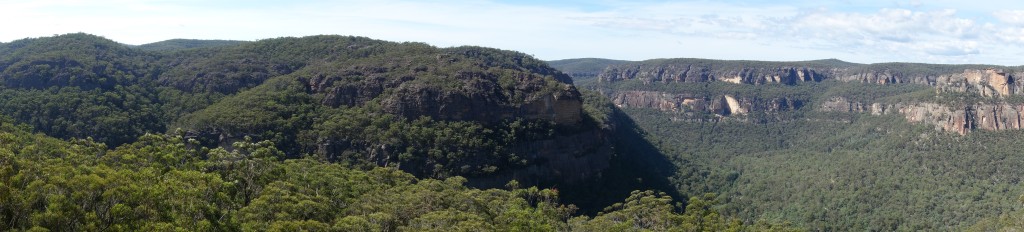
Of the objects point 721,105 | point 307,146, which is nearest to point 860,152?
point 721,105

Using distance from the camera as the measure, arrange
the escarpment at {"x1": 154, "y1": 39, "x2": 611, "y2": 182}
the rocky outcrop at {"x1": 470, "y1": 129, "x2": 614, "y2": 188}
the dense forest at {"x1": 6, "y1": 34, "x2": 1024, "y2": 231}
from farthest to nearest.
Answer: the rocky outcrop at {"x1": 470, "y1": 129, "x2": 614, "y2": 188}, the escarpment at {"x1": 154, "y1": 39, "x2": 611, "y2": 182}, the dense forest at {"x1": 6, "y1": 34, "x2": 1024, "y2": 231}

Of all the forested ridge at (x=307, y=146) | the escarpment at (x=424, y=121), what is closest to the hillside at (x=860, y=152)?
the forested ridge at (x=307, y=146)

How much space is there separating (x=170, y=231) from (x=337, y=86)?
2217 inches

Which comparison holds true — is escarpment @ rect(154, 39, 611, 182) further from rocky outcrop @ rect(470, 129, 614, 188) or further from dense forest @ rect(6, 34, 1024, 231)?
dense forest @ rect(6, 34, 1024, 231)

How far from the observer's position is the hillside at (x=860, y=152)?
3999 inches

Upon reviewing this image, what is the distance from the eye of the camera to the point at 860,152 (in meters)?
142

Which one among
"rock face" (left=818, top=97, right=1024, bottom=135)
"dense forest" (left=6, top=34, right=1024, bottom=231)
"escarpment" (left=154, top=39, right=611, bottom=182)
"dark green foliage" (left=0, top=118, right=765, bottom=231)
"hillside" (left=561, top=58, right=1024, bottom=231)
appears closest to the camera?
"dark green foliage" (left=0, top=118, right=765, bottom=231)

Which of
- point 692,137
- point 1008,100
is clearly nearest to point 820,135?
point 692,137

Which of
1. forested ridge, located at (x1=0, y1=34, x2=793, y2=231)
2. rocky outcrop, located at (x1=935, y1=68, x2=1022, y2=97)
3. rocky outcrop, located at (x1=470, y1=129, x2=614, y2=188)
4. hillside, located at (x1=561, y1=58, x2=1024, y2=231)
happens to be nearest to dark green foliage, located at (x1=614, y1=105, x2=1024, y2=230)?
hillside, located at (x1=561, y1=58, x2=1024, y2=231)

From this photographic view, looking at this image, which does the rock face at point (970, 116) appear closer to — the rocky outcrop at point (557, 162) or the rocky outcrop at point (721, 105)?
the rocky outcrop at point (721, 105)

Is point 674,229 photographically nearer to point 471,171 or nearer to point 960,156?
point 471,171

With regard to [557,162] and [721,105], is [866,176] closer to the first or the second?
[557,162]

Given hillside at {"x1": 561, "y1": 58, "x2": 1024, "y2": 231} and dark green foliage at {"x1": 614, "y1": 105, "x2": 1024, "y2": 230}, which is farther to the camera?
hillside at {"x1": 561, "y1": 58, "x2": 1024, "y2": 231}

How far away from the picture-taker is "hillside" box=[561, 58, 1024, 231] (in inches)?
3999
